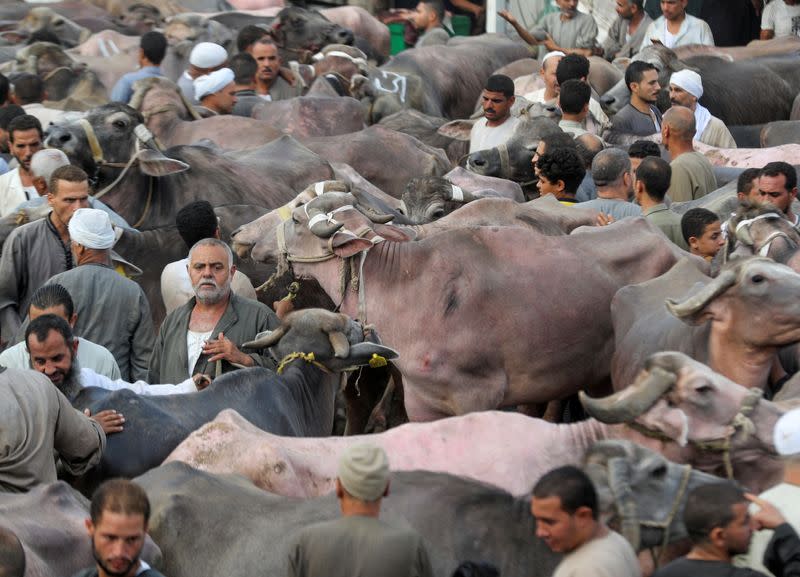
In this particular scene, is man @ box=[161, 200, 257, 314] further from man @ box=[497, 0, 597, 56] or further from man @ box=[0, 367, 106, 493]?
man @ box=[497, 0, 597, 56]

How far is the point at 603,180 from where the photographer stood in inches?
430

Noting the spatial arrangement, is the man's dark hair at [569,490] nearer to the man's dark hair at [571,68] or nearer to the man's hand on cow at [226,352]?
the man's hand on cow at [226,352]

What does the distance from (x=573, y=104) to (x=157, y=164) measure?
3199 mm

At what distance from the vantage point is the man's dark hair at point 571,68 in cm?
1396

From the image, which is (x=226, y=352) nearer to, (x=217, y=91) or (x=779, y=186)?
(x=779, y=186)

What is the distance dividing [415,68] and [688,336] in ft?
35.6

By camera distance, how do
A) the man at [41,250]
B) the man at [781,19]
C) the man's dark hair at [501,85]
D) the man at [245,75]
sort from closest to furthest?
the man at [41,250], the man's dark hair at [501,85], the man at [245,75], the man at [781,19]

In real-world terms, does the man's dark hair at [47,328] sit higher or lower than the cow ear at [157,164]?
higher

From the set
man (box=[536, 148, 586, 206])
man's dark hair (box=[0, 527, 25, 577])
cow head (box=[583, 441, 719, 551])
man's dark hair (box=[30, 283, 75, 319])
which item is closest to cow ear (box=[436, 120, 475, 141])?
man (box=[536, 148, 586, 206])

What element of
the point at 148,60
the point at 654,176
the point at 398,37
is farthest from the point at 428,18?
the point at 654,176

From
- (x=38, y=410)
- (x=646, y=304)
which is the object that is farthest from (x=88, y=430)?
(x=646, y=304)

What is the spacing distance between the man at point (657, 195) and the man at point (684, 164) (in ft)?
4.03

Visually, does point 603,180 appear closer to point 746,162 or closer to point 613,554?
point 746,162

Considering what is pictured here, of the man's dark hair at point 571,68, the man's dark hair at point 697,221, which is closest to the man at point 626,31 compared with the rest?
the man's dark hair at point 571,68
